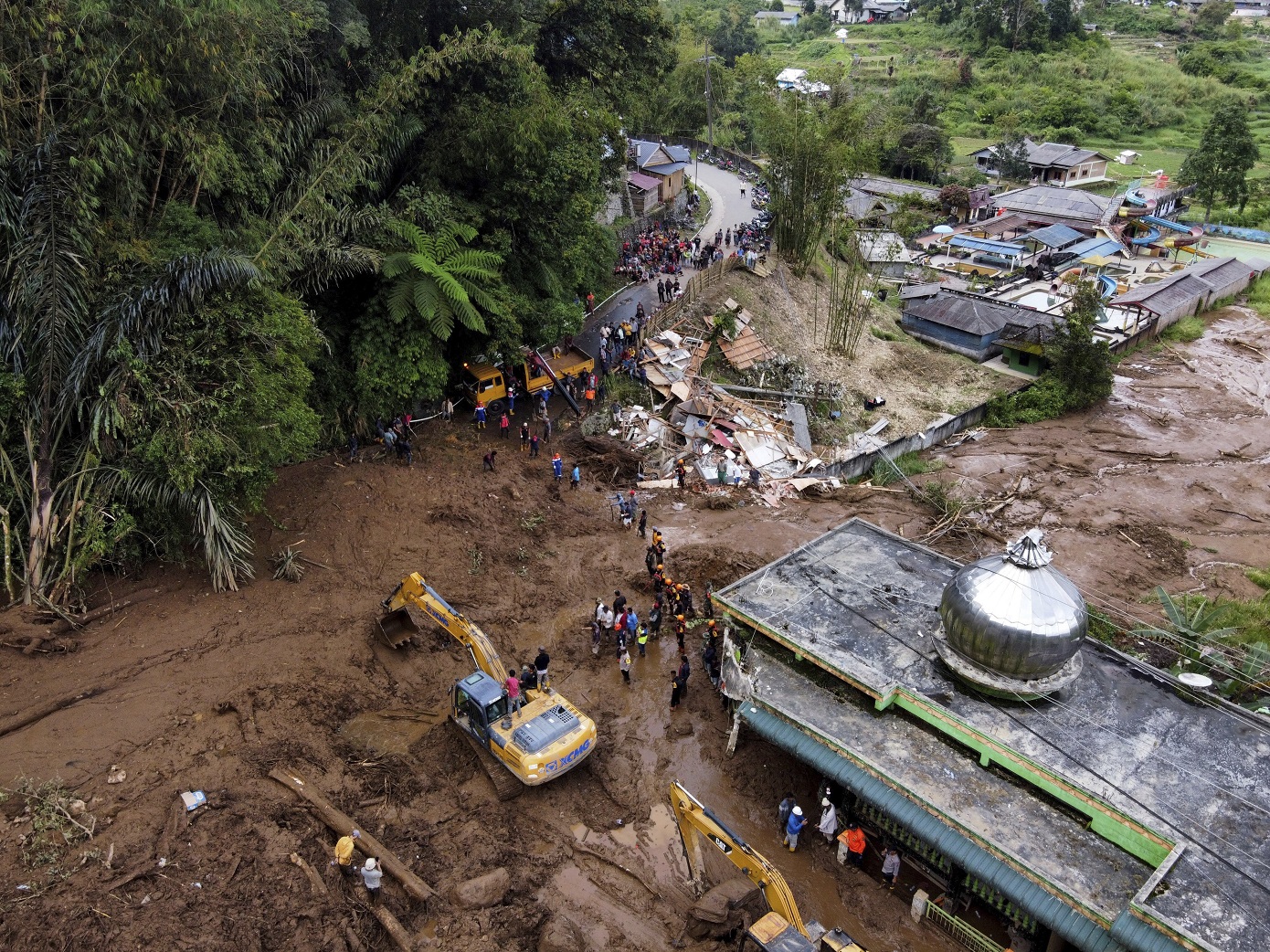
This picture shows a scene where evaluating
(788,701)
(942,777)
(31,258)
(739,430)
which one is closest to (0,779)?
(31,258)

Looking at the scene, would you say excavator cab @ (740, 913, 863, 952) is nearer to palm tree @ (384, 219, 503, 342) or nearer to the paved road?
palm tree @ (384, 219, 503, 342)

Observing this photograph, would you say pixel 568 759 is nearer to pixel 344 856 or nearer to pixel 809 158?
pixel 344 856

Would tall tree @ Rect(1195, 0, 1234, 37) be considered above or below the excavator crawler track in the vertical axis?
above

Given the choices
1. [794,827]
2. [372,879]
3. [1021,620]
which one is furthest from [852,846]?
[372,879]

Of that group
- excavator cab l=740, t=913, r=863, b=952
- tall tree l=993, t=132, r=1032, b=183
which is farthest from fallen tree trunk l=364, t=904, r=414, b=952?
tall tree l=993, t=132, r=1032, b=183

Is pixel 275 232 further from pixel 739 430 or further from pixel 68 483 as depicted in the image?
pixel 739 430
